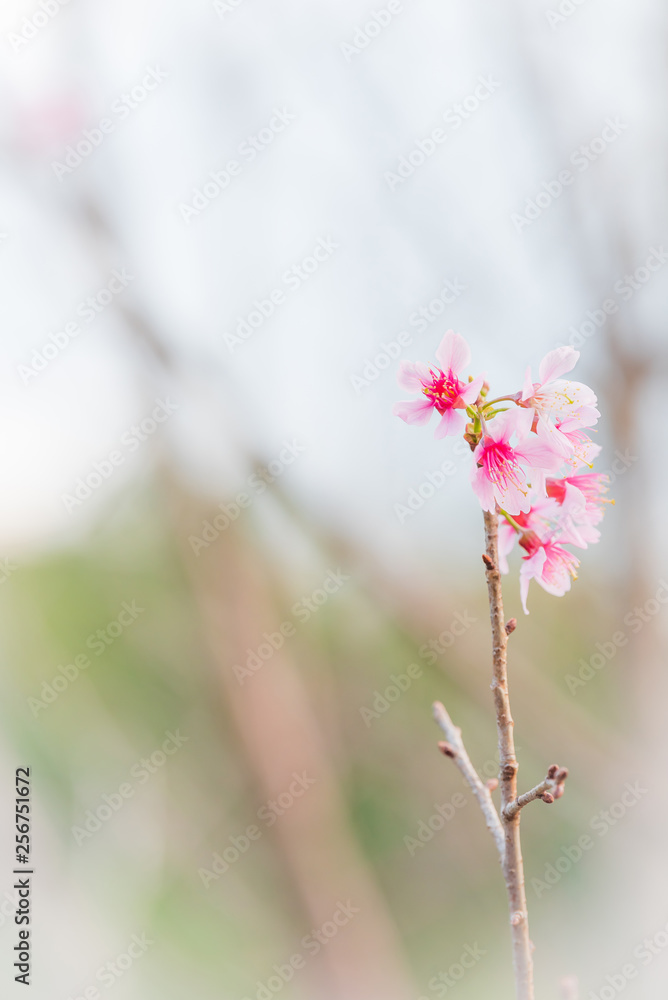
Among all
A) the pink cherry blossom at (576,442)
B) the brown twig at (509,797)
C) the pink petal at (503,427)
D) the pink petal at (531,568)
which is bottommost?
the brown twig at (509,797)

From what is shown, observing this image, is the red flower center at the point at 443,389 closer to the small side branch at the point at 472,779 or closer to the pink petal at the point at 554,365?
the pink petal at the point at 554,365

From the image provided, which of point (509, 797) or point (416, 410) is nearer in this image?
point (509, 797)

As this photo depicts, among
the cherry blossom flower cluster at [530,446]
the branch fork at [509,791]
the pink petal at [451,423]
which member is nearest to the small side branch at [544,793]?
the branch fork at [509,791]

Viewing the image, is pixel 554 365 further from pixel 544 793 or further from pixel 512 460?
pixel 544 793

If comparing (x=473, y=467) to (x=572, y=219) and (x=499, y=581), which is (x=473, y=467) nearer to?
(x=499, y=581)

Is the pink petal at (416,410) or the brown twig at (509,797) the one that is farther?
the pink petal at (416,410)

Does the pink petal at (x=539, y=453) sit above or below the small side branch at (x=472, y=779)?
above

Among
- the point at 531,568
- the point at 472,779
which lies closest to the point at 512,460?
the point at 531,568

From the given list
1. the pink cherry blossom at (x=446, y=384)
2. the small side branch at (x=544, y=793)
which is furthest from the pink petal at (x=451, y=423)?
the small side branch at (x=544, y=793)
